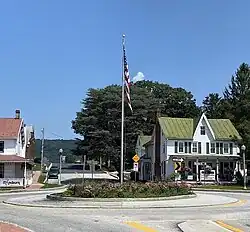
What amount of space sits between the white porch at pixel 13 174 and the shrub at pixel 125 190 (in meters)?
26.7

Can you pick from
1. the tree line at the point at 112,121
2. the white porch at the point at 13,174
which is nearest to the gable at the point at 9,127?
the white porch at the point at 13,174

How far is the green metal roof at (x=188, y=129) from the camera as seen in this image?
68.7 metres

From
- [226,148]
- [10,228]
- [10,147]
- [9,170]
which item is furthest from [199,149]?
[10,228]

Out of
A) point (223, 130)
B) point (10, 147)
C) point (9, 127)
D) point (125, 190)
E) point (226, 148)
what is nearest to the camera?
point (125, 190)

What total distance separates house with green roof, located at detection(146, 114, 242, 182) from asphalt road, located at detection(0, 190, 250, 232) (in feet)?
139

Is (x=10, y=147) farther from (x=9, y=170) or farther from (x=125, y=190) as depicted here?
(x=125, y=190)

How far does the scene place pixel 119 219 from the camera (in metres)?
19.2

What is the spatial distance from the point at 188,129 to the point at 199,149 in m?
3.36

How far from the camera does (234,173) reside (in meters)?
67.6

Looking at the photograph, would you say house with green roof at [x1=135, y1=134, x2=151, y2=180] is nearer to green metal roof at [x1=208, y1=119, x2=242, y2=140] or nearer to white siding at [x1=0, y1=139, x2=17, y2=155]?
green metal roof at [x1=208, y1=119, x2=242, y2=140]

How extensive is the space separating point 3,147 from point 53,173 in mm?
22638

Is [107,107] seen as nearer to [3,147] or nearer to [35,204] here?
[3,147]

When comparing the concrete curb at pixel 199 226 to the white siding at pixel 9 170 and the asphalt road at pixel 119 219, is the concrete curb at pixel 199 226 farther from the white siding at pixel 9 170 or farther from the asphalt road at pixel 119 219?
the white siding at pixel 9 170

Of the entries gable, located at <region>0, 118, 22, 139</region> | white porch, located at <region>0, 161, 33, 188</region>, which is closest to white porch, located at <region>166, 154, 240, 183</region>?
white porch, located at <region>0, 161, 33, 188</region>
